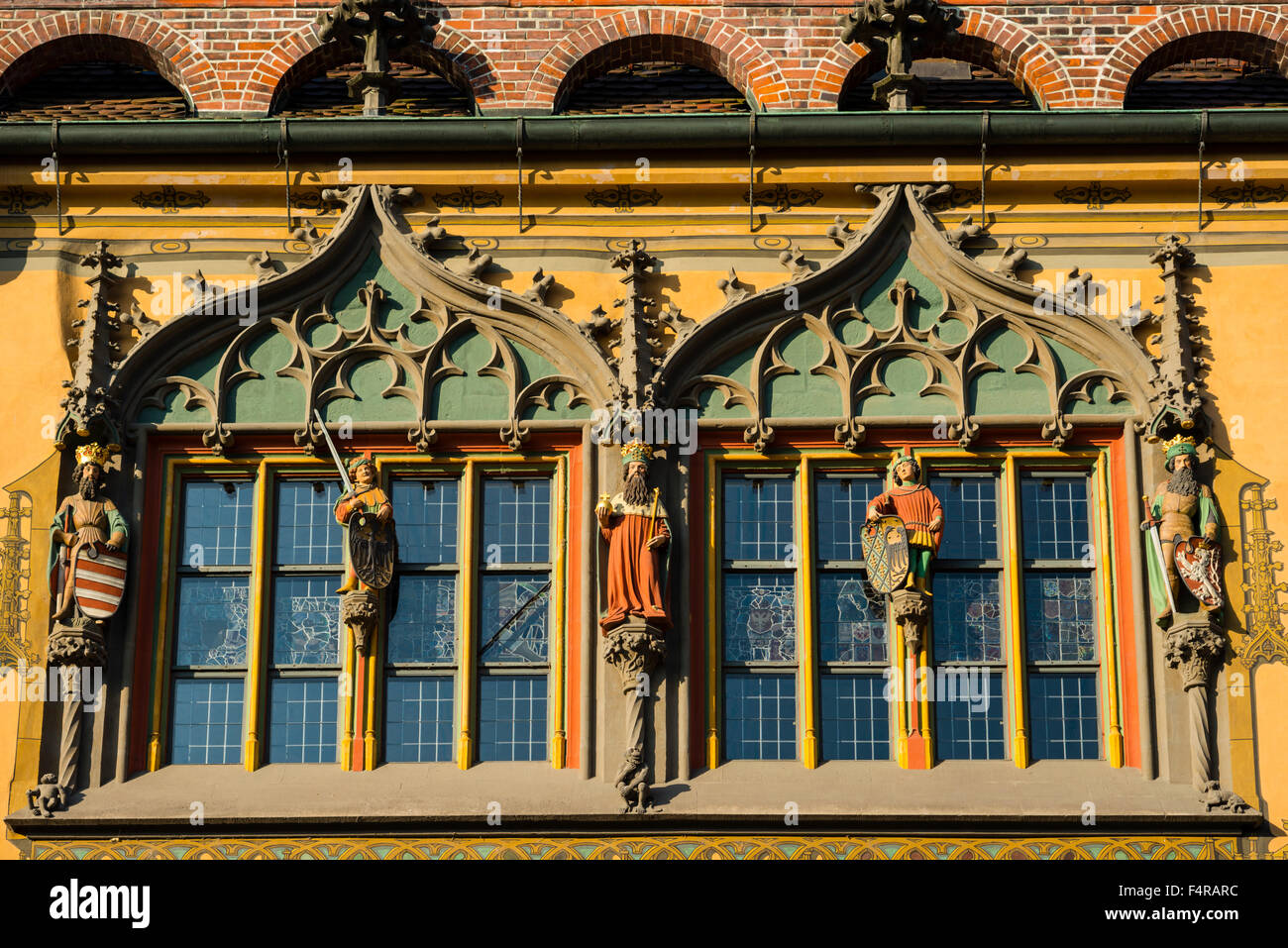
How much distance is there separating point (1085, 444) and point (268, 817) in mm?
6639

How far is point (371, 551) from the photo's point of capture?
22.6 meters

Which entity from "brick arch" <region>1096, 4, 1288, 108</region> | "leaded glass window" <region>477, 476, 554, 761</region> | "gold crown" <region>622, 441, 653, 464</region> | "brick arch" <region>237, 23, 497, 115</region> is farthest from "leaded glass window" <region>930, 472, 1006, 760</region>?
"brick arch" <region>237, 23, 497, 115</region>

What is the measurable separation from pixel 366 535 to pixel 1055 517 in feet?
16.7

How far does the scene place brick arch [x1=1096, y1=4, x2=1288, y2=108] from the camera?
24797 mm

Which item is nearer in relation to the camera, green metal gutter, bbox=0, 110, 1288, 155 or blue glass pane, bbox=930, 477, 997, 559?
blue glass pane, bbox=930, 477, 997, 559

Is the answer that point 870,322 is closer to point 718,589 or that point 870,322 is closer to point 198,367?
point 718,589

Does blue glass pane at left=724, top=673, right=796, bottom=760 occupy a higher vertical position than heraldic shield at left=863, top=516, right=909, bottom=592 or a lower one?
lower

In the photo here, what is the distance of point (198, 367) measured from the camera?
23.6m

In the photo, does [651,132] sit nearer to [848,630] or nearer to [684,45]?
[684,45]

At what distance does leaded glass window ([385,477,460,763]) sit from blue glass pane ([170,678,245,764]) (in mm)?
1115

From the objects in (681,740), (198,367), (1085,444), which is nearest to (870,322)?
(1085,444)

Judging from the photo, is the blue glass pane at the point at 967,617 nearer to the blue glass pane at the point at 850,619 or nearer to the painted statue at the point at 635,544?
the blue glass pane at the point at 850,619

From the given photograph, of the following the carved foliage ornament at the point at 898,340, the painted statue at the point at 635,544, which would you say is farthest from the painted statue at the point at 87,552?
the carved foliage ornament at the point at 898,340

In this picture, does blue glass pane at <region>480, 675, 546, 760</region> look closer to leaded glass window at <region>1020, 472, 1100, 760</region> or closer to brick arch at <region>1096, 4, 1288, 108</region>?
leaded glass window at <region>1020, 472, 1100, 760</region>
